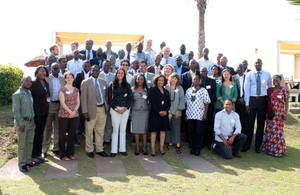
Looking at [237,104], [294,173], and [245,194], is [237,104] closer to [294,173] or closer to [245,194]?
[294,173]

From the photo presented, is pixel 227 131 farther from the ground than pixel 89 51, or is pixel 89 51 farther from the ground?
pixel 89 51

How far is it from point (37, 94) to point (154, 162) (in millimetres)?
3023

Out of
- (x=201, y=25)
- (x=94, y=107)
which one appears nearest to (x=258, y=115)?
(x=94, y=107)

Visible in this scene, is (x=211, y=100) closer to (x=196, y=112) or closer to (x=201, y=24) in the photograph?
(x=196, y=112)

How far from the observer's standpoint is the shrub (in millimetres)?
11194

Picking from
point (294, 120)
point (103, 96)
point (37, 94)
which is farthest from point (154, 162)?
point (294, 120)

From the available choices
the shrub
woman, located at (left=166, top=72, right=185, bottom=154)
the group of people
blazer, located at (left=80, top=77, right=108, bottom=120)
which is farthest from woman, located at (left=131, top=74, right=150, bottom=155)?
the shrub

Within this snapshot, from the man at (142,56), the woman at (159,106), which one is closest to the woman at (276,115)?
the woman at (159,106)

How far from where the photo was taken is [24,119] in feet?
20.6

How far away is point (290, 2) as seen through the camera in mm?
6730

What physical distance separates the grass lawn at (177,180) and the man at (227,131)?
0.31 meters

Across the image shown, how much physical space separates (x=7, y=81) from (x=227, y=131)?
797cm

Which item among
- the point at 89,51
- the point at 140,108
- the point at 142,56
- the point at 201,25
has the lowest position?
the point at 140,108

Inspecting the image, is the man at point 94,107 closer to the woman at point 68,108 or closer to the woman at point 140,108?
the woman at point 68,108
